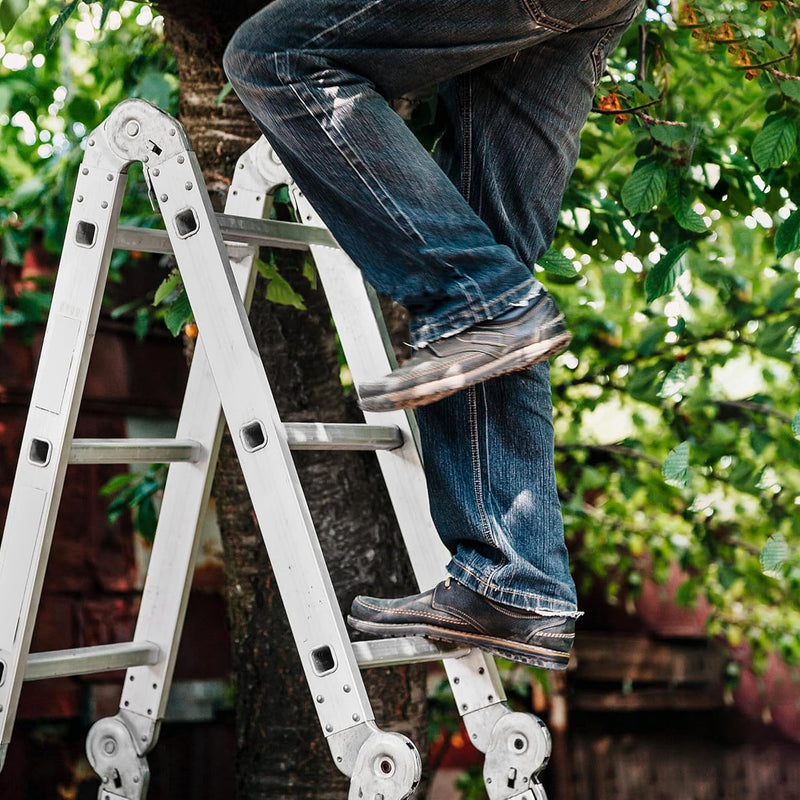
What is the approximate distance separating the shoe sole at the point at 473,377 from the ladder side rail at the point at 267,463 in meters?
0.24

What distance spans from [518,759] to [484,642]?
0.21 m

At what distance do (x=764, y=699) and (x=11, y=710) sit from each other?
147 inches

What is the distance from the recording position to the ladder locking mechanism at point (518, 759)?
5.24 feet

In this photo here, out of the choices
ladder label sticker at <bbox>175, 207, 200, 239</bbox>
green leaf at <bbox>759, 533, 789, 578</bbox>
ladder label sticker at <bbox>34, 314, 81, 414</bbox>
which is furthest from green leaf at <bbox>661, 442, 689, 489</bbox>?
ladder label sticker at <bbox>34, 314, 81, 414</bbox>

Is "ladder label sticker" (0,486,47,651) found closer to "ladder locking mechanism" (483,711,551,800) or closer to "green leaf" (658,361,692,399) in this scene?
"ladder locking mechanism" (483,711,551,800)

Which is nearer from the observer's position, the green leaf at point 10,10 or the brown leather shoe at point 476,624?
the brown leather shoe at point 476,624

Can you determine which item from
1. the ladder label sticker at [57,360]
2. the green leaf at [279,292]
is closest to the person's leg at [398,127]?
the ladder label sticker at [57,360]

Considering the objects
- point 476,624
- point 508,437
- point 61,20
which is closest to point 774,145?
point 508,437

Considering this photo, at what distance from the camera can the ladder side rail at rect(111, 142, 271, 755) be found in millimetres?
1880

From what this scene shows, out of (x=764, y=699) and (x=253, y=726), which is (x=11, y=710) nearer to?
(x=253, y=726)

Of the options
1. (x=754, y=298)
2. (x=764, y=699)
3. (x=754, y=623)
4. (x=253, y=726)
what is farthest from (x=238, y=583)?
(x=764, y=699)

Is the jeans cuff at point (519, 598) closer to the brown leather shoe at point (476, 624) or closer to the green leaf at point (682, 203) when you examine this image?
the brown leather shoe at point (476, 624)

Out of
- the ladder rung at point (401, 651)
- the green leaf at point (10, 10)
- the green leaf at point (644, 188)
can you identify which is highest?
the green leaf at point (10, 10)

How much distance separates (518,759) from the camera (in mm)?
1620
